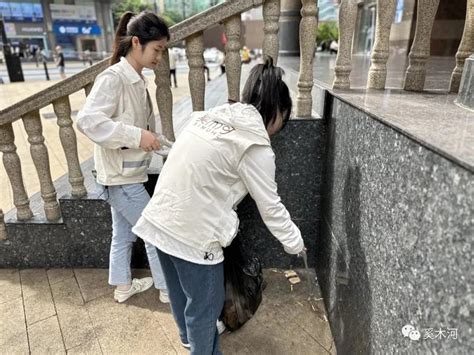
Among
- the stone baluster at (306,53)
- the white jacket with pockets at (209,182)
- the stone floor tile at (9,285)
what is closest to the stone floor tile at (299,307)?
the white jacket with pockets at (209,182)

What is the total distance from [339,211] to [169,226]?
1031mm

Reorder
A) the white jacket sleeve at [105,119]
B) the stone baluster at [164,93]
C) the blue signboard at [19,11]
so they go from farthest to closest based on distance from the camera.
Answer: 1. the blue signboard at [19,11]
2. the stone baluster at [164,93]
3. the white jacket sleeve at [105,119]

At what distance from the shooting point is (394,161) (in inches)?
52.5

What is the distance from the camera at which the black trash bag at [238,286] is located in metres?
2.04

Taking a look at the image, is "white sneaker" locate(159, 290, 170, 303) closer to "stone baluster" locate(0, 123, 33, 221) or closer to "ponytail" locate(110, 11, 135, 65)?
"stone baluster" locate(0, 123, 33, 221)

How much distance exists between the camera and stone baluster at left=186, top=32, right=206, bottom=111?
2334mm

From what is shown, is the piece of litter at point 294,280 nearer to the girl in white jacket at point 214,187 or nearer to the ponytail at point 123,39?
the girl in white jacket at point 214,187

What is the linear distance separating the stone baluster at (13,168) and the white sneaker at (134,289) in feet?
3.30

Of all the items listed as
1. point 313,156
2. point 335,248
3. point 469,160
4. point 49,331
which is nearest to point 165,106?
point 313,156

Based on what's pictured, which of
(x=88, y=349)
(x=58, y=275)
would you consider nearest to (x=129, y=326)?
(x=88, y=349)

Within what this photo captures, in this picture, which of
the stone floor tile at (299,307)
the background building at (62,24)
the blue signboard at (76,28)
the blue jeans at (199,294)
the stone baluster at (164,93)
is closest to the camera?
the blue jeans at (199,294)

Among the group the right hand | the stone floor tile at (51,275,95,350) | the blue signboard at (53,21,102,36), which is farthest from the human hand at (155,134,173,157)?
the blue signboard at (53,21,102,36)

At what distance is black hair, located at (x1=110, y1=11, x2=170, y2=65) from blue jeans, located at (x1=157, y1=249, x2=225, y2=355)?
1.14 metres

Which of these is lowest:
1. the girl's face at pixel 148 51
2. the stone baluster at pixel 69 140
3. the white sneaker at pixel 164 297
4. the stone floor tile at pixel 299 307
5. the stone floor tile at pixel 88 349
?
the stone floor tile at pixel 299 307
